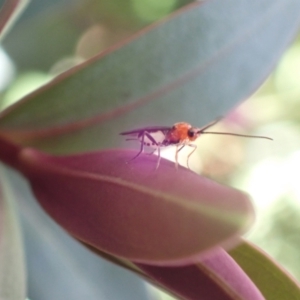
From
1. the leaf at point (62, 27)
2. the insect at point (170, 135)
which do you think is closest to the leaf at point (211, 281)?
the insect at point (170, 135)

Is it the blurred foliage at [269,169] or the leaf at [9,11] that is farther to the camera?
the blurred foliage at [269,169]

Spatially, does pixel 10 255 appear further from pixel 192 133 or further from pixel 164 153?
pixel 164 153

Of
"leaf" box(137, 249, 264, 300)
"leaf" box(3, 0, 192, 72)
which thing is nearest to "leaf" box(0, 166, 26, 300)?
"leaf" box(137, 249, 264, 300)

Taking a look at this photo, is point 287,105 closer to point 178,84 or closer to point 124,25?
point 124,25

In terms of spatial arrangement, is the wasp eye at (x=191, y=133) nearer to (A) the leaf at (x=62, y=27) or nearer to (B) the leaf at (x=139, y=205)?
(B) the leaf at (x=139, y=205)

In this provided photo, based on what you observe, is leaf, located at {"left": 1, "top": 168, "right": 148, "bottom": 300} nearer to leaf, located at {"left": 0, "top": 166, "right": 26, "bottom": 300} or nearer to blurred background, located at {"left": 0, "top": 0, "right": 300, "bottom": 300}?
blurred background, located at {"left": 0, "top": 0, "right": 300, "bottom": 300}

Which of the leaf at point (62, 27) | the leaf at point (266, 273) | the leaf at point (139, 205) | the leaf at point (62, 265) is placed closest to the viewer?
the leaf at point (139, 205)

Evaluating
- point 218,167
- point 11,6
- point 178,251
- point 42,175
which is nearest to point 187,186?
point 178,251
